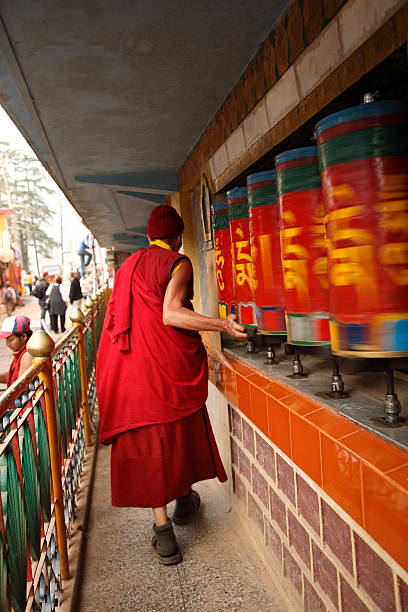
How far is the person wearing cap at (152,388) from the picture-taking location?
245 centimetres

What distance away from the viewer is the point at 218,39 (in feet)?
6.94

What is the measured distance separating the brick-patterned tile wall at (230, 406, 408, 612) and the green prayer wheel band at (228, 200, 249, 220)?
105 cm

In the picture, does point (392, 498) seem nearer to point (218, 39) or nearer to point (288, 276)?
point (288, 276)

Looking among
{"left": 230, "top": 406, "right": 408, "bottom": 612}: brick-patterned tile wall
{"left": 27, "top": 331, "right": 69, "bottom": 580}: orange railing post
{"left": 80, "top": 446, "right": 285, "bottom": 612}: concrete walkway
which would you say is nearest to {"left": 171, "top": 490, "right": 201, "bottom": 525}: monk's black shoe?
{"left": 80, "top": 446, "right": 285, "bottom": 612}: concrete walkway

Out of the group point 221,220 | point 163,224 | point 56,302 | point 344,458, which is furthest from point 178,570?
point 56,302

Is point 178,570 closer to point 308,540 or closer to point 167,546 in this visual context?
point 167,546

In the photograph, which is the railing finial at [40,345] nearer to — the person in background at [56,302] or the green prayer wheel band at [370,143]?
the green prayer wheel band at [370,143]

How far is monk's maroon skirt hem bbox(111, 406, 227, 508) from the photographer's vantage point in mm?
2475

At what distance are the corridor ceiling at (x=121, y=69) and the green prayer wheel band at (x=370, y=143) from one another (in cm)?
87

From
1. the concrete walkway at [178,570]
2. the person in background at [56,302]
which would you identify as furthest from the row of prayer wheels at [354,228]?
the person in background at [56,302]

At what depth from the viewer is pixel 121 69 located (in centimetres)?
238

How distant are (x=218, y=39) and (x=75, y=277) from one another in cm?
1299

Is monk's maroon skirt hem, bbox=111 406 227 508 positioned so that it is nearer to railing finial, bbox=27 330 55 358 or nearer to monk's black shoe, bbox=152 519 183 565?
monk's black shoe, bbox=152 519 183 565

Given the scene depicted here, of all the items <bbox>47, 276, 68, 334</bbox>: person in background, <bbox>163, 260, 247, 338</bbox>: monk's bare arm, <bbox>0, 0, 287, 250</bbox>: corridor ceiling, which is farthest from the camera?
<bbox>47, 276, 68, 334</bbox>: person in background
